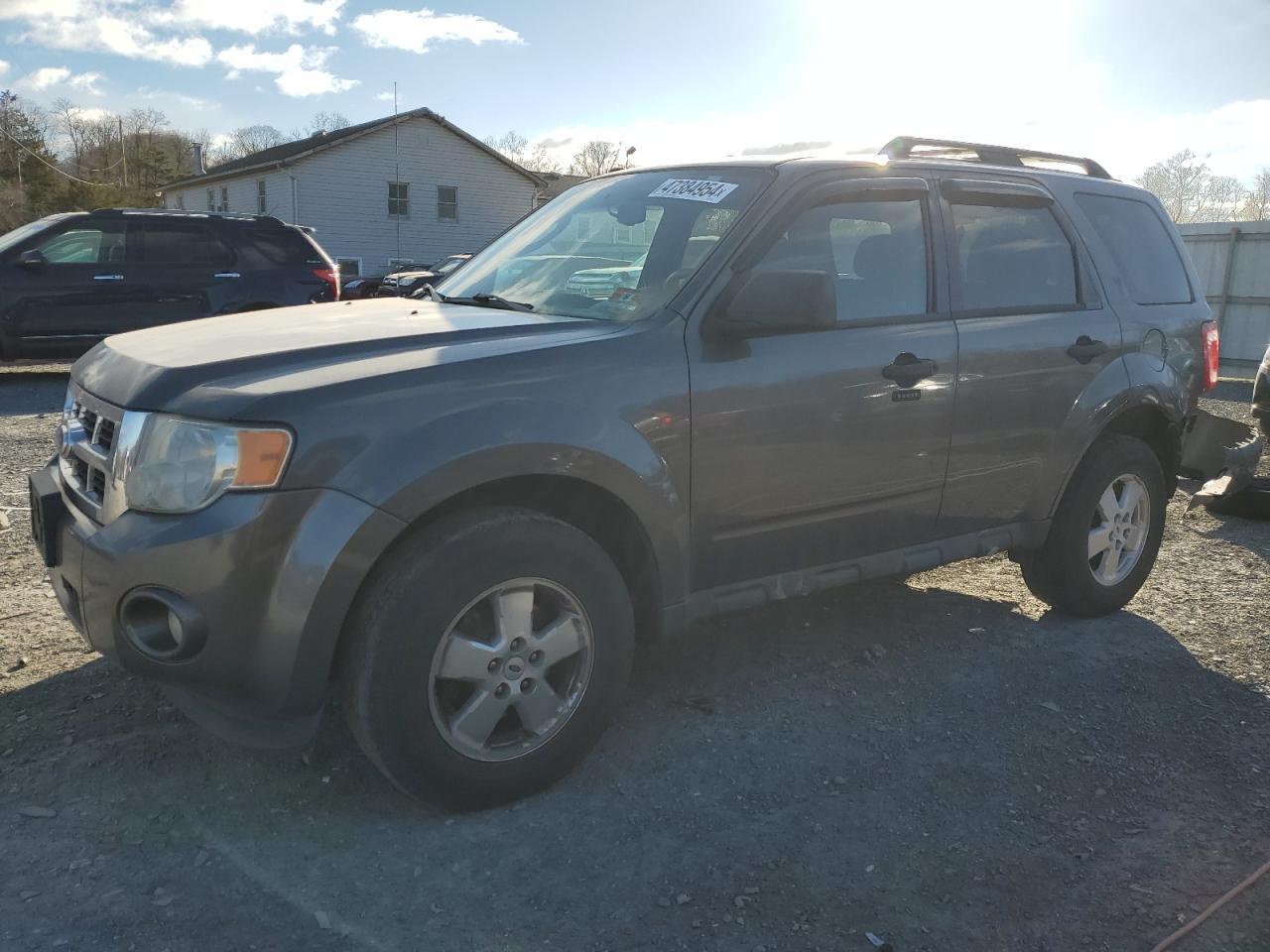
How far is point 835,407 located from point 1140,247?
2303 millimetres

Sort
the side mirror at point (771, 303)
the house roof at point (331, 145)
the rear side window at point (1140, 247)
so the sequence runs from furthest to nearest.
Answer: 1. the house roof at point (331, 145)
2. the rear side window at point (1140, 247)
3. the side mirror at point (771, 303)

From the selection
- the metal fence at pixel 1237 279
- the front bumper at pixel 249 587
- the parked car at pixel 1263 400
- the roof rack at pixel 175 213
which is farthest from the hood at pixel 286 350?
the metal fence at pixel 1237 279

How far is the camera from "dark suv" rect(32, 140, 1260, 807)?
8.62 ft

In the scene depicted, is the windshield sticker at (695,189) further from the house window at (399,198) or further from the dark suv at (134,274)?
the house window at (399,198)

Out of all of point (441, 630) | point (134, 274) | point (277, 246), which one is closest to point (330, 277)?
point (277, 246)

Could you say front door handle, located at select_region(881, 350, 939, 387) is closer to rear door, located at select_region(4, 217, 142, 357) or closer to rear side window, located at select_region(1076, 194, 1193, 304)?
rear side window, located at select_region(1076, 194, 1193, 304)

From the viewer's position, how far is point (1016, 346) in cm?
409

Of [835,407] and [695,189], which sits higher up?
[695,189]

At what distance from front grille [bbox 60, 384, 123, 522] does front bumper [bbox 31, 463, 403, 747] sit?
0.49ft

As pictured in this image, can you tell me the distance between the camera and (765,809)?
10.2 feet

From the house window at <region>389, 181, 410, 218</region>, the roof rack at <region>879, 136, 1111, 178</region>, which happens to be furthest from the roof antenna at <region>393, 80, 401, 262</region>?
the roof rack at <region>879, 136, 1111, 178</region>

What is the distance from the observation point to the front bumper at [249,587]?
256 centimetres

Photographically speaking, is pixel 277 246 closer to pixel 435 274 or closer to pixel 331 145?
pixel 435 274

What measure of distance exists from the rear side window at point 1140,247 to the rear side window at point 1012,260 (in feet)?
1.15
